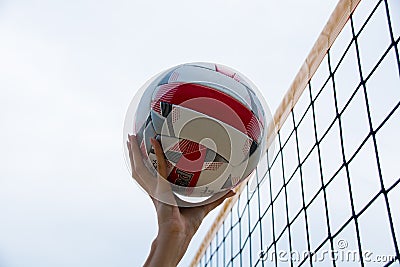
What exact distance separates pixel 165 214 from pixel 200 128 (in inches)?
9.6

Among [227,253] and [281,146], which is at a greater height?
[281,146]

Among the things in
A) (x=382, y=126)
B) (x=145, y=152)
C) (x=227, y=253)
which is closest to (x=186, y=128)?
(x=145, y=152)

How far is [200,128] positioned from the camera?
5.11ft

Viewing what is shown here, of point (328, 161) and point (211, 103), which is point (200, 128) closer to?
point (211, 103)

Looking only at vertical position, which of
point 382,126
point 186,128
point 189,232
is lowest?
point 189,232

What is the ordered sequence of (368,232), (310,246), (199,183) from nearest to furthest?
(199,183) → (368,232) → (310,246)

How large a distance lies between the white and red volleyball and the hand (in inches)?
0.9

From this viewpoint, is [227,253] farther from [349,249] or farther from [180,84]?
[180,84]

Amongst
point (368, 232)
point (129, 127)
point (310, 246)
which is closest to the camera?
point (129, 127)

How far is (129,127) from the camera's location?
5.61 feet

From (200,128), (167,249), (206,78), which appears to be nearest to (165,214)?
(167,249)

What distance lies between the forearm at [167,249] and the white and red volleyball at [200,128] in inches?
6.6

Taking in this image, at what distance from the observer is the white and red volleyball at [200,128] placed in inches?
61.2

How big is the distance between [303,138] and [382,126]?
0.78 meters
